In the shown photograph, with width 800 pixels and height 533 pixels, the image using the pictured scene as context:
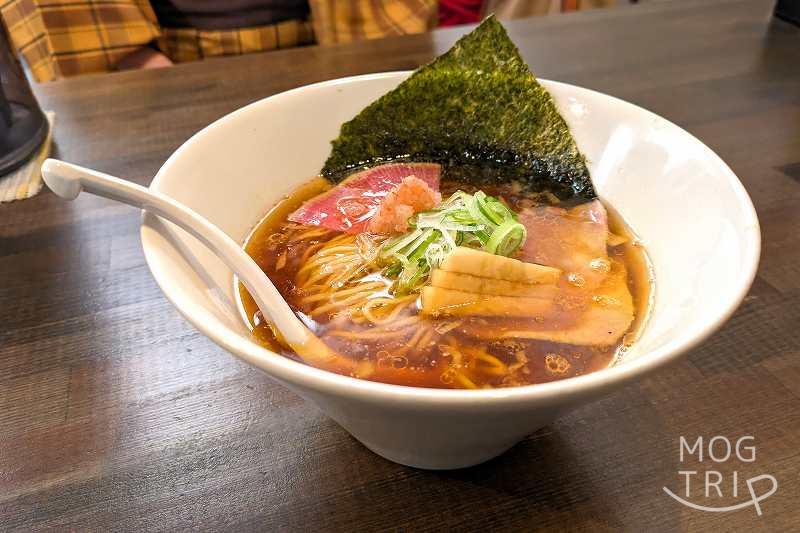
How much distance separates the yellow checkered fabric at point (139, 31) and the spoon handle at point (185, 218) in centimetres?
177

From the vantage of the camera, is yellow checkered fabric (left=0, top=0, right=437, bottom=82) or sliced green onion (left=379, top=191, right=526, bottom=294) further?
yellow checkered fabric (left=0, top=0, right=437, bottom=82)

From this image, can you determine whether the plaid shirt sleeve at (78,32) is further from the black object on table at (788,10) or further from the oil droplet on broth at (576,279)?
the black object on table at (788,10)

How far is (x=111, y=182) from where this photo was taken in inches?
28.3

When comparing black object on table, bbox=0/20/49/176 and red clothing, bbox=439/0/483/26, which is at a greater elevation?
black object on table, bbox=0/20/49/176

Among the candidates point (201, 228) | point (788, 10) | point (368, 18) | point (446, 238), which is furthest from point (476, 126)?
point (788, 10)

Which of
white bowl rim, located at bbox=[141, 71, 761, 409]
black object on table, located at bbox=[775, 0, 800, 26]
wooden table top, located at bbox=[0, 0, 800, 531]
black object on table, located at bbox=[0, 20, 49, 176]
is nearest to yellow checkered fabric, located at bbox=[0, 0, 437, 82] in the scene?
black object on table, located at bbox=[0, 20, 49, 176]

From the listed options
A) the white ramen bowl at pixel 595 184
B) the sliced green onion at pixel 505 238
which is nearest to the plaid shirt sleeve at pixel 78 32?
the white ramen bowl at pixel 595 184

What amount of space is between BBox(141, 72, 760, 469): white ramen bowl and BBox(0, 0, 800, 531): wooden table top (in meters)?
0.08

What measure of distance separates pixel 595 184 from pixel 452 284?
40 centimetres

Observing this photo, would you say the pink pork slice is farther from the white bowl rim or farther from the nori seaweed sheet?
the white bowl rim

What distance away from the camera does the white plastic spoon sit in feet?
2.29

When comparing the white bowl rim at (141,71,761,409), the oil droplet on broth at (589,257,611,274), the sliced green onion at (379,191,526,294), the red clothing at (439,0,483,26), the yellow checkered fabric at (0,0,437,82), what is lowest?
the red clothing at (439,0,483,26)

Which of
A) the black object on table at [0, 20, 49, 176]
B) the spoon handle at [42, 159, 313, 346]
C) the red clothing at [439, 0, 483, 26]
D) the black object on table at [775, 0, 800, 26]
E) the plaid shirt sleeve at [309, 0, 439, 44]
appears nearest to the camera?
the spoon handle at [42, 159, 313, 346]

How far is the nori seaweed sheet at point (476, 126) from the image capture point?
1.12 m
